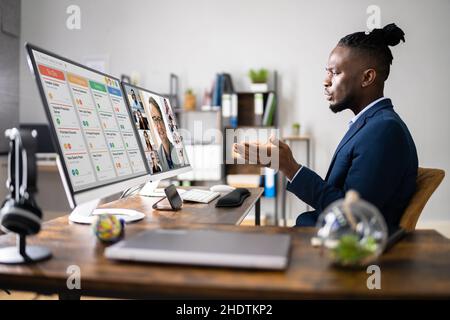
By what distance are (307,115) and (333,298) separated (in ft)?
13.7

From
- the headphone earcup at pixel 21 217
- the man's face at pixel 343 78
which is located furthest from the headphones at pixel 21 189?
the man's face at pixel 343 78

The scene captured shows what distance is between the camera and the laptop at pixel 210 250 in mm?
670

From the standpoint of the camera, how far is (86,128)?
106 cm

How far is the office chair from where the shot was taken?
4.28ft

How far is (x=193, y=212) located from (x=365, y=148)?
60 centimetres

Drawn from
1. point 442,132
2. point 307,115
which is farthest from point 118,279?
point 442,132

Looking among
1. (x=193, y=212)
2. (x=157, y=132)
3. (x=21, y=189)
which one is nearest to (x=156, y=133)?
(x=157, y=132)

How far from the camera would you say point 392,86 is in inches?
176

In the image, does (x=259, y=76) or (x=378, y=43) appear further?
(x=259, y=76)

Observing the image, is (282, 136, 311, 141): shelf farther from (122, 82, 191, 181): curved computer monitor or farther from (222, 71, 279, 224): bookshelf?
(122, 82, 191, 181): curved computer monitor

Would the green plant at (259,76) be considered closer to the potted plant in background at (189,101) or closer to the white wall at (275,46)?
the white wall at (275,46)

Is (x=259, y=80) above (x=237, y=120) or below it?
above

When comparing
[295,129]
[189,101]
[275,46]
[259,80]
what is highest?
[275,46]

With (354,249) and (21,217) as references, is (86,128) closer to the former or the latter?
(21,217)
